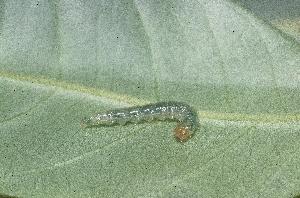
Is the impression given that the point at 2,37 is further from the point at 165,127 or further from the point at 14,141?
the point at 165,127

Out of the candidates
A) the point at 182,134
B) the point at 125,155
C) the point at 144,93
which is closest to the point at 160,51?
the point at 144,93

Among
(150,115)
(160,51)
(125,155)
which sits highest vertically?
(160,51)

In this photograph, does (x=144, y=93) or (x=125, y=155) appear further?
(x=144, y=93)

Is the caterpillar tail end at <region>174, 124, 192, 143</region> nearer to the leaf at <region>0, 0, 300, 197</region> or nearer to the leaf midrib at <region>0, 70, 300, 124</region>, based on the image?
the leaf at <region>0, 0, 300, 197</region>

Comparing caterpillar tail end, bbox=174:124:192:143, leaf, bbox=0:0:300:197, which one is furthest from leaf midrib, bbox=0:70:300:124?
caterpillar tail end, bbox=174:124:192:143

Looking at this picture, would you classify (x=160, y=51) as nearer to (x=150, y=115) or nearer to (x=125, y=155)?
(x=150, y=115)

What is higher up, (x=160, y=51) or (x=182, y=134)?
(x=160, y=51)

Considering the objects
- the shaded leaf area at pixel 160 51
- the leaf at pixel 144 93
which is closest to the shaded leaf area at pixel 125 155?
the leaf at pixel 144 93

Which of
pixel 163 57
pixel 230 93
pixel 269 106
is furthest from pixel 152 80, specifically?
pixel 269 106
